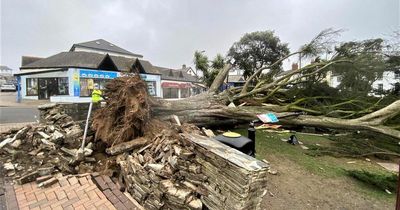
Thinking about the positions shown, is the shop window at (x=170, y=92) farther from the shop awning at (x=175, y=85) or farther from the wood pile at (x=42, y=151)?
the wood pile at (x=42, y=151)

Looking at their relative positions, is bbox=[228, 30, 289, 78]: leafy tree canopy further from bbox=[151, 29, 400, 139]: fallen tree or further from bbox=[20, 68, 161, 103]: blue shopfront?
bbox=[151, 29, 400, 139]: fallen tree

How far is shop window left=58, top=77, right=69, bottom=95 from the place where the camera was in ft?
64.8

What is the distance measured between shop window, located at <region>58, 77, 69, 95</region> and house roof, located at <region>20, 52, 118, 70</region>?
1.10 m

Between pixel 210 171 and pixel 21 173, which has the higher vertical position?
pixel 210 171

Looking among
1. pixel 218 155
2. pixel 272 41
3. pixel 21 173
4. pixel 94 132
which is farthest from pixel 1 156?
pixel 272 41

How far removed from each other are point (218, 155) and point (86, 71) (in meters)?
20.5

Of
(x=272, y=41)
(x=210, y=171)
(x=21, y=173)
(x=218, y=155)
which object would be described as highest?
(x=272, y=41)

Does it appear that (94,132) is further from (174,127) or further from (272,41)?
(272,41)

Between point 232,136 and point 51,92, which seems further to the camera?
point 51,92

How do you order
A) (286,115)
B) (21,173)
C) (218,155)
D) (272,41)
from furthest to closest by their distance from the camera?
(272,41), (286,115), (21,173), (218,155)

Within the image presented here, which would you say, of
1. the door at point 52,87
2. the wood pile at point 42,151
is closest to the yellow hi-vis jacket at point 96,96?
the wood pile at point 42,151

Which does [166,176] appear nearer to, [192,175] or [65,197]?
[192,175]

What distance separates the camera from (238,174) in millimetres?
2373

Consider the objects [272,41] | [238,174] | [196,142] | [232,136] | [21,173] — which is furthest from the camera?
[272,41]
